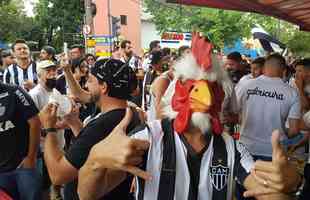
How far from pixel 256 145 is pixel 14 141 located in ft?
7.34

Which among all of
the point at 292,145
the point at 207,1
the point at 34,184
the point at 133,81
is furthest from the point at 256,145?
the point at 207,1

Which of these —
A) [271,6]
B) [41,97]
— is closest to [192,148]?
[41,97]

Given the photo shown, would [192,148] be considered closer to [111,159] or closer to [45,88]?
[111,159]

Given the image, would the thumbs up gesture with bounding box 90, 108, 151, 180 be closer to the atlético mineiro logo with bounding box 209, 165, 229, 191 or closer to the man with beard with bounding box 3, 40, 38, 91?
the atlético mineiro logo with bounding box 209, 165, 229, 191

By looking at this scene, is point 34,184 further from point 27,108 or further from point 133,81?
point 133,81

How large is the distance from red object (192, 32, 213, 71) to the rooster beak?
Answer: 0.09 m

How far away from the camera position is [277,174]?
59.5 inches

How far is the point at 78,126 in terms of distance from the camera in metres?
3.21

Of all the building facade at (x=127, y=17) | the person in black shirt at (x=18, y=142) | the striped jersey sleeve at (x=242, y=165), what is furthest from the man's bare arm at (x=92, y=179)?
the building facade at (x=127, y=17)

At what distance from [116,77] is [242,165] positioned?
49.1 inches

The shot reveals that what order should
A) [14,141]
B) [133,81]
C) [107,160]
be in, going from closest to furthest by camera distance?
[107,160]
[133,81]
[14,141]

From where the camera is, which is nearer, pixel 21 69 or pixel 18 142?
pixel 18 142

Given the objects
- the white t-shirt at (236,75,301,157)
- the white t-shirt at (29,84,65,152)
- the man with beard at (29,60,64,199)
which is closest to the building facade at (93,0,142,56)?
the man with beard at (29,60,64,199)

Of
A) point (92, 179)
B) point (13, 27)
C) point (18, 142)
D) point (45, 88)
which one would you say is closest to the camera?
point (92, 179)
